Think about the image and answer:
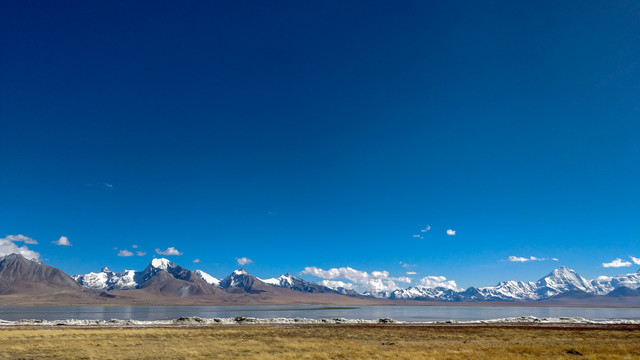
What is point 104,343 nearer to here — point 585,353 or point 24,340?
point 24,340

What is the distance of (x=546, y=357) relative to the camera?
32.2 m

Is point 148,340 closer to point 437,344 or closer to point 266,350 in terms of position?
point 266,350

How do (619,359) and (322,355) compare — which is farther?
Result: (322,355)

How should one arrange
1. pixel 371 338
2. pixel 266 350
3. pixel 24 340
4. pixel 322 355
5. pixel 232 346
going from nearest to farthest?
pixel 322 355
pixel 266 350
pixel 232 346
pixel 24 340
pixel 371 338

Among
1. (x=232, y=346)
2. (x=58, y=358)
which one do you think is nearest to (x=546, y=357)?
(x=232, y=346)

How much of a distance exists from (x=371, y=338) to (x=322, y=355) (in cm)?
1696

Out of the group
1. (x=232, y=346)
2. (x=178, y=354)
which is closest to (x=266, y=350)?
(x=232, y=346)

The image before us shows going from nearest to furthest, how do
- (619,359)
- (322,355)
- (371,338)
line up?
(619,359)
(322,355)
(371,338)

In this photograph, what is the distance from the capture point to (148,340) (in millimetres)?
44938

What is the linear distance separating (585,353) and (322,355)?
2319 cm

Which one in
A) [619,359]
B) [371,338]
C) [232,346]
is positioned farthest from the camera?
[371,338]

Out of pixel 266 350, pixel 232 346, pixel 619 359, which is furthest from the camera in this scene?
pixel 232 346

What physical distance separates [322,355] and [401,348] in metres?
9.50

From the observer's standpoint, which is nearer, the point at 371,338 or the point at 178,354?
the point at 178,354
